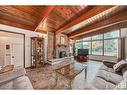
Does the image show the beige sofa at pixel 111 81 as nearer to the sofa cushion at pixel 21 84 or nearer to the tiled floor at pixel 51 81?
the tiled floor at pixel 51 81

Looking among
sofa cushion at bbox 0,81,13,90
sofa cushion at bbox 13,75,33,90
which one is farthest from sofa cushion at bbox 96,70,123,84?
sofa cushion at bbox 0,81,13,90

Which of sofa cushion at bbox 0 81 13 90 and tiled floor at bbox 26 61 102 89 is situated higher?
sofa cushion at bbox 0 81 13 90

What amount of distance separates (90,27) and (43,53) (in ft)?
8.93

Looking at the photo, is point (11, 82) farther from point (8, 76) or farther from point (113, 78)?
point (113, 78)

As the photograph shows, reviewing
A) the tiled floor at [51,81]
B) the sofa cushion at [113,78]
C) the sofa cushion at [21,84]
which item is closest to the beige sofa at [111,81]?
the sofa cushion at [113,78]

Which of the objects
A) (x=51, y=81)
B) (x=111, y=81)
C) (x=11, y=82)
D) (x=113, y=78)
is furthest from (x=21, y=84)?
(x=113, y=78)

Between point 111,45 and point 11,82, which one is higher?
point 111,45


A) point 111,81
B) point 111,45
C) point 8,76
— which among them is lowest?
point 111,81

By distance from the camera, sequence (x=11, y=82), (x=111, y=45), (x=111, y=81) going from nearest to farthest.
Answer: (x=11, y=82)
(x=111, y=81)
(x=111, y=45)

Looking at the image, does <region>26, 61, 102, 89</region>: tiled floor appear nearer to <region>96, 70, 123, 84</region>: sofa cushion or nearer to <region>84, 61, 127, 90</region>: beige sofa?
<region>84, 61, 127, 90</region>: beige sofa

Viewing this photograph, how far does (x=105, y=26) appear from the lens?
2432mm

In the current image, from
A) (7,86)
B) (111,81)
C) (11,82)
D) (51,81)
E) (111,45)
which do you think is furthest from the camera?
(111,45)
